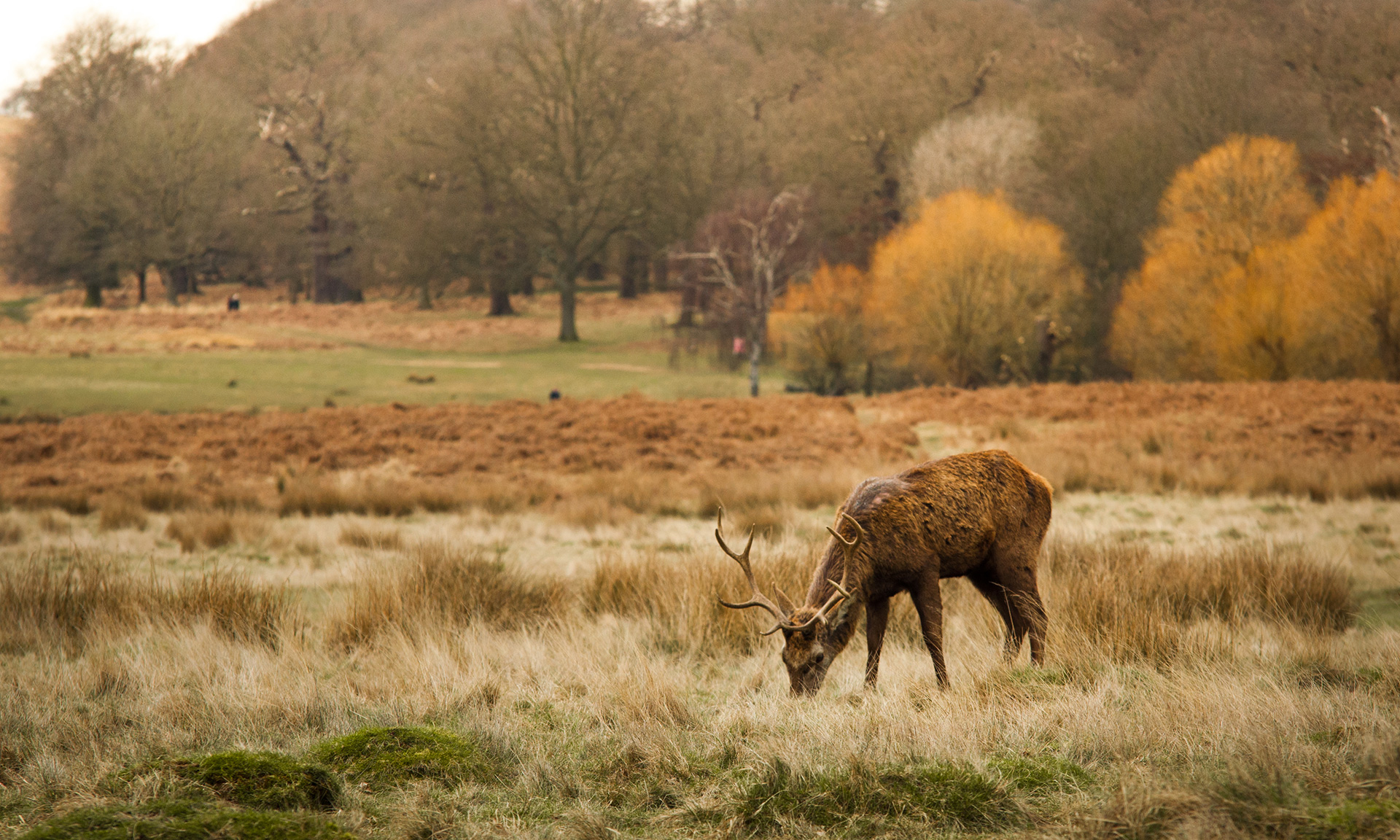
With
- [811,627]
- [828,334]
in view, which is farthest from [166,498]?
[828,334]

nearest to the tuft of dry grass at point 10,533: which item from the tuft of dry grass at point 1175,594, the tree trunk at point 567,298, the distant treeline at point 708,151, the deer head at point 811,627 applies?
the deer head at point 811,627

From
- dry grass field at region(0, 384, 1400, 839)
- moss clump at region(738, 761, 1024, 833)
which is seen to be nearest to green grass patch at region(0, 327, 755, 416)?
dry grass field at region(0, 384, 1400, 839)

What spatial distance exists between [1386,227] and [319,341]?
42284 millimetres

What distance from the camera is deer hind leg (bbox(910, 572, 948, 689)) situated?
5.50 m

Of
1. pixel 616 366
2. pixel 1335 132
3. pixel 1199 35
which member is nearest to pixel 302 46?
pixel 616 366

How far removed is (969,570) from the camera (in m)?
5.94

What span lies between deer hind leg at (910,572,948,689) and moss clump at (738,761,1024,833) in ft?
4.51

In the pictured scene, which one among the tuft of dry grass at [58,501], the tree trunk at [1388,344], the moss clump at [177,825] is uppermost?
the tree trunk at [1388,344]

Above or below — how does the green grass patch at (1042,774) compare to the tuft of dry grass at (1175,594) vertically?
above

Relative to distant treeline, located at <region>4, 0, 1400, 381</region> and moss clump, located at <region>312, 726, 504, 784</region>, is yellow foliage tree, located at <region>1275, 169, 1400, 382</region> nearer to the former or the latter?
distant treeline, located at <region>4, 0, 1400, 381</region>

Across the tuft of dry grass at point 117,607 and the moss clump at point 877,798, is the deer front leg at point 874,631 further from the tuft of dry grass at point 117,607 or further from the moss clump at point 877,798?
the tuft of dry grass at point 117,607

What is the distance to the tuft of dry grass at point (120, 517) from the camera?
13305mm

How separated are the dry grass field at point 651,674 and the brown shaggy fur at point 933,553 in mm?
285

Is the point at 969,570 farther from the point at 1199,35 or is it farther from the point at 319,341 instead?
Answer: the point at 1199,35
